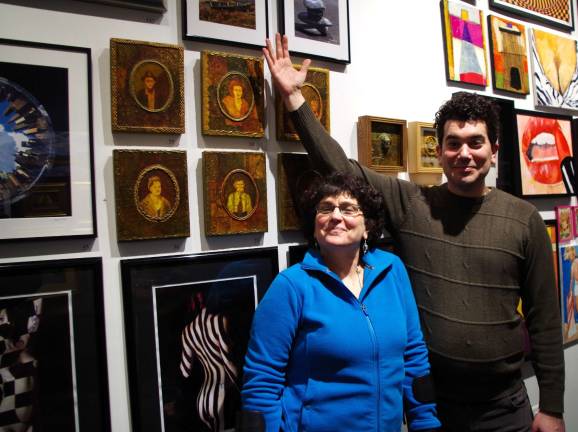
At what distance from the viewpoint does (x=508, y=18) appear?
2.04 m

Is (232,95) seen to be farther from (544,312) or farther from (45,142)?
(544,312)

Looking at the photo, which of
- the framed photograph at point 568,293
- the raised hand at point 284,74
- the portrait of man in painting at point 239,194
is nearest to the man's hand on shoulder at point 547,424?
the framed photograph at point 568,293

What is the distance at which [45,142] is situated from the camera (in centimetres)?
108

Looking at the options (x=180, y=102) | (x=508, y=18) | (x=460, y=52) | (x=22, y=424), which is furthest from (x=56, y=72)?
(x=508, y=18)

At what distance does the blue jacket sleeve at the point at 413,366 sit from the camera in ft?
3.80

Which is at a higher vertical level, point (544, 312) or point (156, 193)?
point (156, 193)

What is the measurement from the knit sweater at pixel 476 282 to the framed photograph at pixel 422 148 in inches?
12.7

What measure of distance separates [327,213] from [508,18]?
61.9 inches

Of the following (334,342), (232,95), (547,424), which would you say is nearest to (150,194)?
(232,95)

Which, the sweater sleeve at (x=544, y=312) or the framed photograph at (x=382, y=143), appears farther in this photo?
the framed photograph at (x=382, y=143)

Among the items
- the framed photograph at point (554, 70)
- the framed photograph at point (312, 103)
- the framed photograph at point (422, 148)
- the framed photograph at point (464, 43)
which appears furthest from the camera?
the framed photograph at point (554, 70)

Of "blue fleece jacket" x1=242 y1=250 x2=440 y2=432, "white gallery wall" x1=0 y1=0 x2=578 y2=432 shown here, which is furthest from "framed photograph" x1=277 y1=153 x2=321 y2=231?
"blue fleece jacket" x1=242 y1=250 x2=440 y2=432

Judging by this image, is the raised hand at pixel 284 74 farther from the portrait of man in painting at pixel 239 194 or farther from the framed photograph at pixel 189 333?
the framed photograph at pixel 189 333

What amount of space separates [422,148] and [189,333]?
106cm
